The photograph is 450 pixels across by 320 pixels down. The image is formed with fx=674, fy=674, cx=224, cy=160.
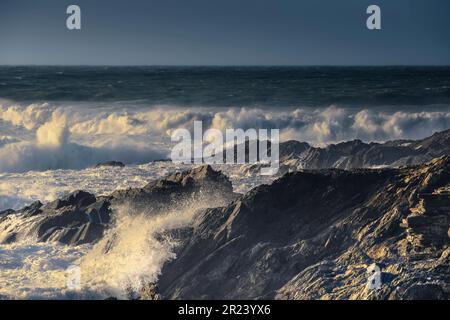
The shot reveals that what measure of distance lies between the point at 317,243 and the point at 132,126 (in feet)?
66.9

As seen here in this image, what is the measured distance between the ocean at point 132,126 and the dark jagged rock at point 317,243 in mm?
1370

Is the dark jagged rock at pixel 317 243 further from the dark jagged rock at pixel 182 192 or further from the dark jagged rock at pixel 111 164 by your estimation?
the dark jagged rock at pixel 111 164

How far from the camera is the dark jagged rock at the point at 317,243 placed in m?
16.1

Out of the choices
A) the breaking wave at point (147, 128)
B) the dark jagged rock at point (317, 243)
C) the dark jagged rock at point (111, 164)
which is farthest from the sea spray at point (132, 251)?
the breaking wave at point (147, 128)

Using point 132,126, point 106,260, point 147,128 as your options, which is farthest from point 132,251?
point 132,126

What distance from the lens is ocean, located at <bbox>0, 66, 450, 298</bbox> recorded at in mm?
18984

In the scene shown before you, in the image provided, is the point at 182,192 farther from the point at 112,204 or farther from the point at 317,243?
the point at 317,243

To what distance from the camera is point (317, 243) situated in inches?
679

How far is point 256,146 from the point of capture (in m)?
27.7

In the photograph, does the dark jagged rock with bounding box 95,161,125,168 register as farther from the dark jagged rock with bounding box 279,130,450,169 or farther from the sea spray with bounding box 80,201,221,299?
the sea spray with bounding box 80,201,221,299

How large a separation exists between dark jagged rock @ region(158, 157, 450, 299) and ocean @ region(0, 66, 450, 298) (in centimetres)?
137

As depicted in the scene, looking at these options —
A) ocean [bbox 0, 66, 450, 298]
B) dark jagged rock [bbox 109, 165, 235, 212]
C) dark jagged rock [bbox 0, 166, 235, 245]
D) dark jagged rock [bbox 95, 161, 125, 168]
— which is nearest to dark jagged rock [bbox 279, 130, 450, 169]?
ocean [bbox 0, 66, 450, 298]
